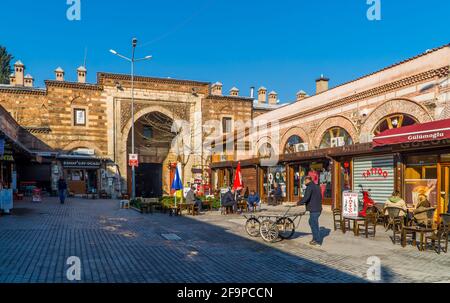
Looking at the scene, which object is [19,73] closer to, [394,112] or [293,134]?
[293,134]

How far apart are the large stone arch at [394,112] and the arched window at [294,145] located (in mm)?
5729

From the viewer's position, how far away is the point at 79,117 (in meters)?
32.1

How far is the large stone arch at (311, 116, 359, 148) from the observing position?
18.5 metres

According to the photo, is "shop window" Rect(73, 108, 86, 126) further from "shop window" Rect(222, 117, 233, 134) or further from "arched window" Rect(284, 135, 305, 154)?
"arched window" Rect(284, 135, 305, 154)

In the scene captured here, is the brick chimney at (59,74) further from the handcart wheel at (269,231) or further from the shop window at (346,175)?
the handcart wheel at (269,231)

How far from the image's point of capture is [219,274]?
6.89 metres

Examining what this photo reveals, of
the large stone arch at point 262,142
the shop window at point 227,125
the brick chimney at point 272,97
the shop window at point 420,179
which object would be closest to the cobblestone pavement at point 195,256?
the shop window at point 420,179

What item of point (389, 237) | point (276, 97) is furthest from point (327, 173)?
point (276, 97)

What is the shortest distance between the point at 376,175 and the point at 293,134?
29.4 ft

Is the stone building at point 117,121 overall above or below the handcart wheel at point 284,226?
above

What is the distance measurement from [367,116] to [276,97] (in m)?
25.9

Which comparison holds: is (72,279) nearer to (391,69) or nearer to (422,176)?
(422,176)

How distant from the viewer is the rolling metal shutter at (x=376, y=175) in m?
14.8

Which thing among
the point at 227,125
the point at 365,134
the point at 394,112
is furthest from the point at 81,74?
the point at 394,112
